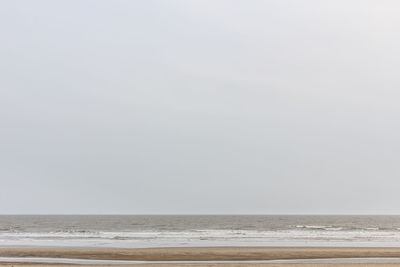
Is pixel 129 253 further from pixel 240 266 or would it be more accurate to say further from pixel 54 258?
pixel 240 266

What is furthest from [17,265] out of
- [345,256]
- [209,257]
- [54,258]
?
[345,256]

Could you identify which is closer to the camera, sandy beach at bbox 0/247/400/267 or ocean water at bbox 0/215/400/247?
sandy beach at bbox 0/247/400/267

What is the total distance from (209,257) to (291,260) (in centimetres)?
529

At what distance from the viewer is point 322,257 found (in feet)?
99.1

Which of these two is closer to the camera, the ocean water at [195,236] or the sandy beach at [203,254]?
the sandy beach at [203,254]

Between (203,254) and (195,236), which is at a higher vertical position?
(195,236)

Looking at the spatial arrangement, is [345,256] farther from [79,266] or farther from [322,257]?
[79,266]

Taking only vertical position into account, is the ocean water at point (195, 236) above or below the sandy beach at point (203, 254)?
above

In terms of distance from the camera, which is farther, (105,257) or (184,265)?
(105,257)

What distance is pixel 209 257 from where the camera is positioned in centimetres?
2947

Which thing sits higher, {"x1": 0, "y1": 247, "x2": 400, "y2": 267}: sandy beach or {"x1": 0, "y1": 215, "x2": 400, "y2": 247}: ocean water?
{"x1": 0, "y1": 215, "x2": 400, "y2": 247}: ocean water

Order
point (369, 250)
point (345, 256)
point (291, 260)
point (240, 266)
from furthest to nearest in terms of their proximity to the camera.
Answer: point (369, 250)
point (345, 256)
point (291, 260)
point (240, 266)

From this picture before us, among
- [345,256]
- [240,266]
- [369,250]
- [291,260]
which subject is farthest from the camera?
[369,250]

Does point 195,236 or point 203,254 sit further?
point 195,236
